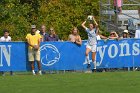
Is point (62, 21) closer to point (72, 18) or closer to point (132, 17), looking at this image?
point (72, 18)

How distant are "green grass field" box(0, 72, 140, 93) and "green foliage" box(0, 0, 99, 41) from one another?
16431mm

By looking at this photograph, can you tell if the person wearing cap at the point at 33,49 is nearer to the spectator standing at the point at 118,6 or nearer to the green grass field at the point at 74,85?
the green grass field at the point at 74,85

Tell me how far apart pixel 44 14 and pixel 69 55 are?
51.9 feet

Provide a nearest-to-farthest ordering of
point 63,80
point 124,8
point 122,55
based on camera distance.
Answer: point 63,80, point 122,55, point 124,8

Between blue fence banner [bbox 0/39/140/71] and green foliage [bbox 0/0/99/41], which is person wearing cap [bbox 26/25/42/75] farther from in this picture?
green foliage [bbox 0/0/99/41]

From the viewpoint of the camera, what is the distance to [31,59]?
21672mm

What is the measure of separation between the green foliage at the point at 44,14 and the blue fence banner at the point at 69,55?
468 inches

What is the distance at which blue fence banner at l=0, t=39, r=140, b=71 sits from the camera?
21656mm

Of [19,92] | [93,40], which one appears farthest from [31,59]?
[19,92]

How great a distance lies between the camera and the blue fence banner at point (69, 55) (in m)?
21.7

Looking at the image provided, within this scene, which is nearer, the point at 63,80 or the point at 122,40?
the point at 63,80

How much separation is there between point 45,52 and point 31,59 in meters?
0.70

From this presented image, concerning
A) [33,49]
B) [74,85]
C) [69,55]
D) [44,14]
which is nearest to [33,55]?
[33,49]

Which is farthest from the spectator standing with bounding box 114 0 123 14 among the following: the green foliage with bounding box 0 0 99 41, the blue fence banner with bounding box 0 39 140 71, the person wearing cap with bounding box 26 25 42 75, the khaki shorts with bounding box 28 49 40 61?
the khaki shorts with bounding box 28 49 40 61
